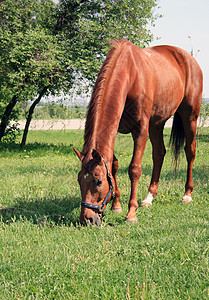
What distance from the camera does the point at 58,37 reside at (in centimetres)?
1233

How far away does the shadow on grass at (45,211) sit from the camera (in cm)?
419

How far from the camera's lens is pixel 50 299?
8.00 feet

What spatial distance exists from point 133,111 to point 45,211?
201cm

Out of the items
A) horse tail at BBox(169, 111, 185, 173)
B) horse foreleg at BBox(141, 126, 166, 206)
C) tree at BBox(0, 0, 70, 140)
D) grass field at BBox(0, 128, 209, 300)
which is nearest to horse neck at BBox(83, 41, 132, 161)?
grass field at BBox(0, 128, 209, 300)

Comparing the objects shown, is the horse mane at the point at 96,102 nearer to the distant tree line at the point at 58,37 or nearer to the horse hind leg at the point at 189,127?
the horse hind leg at the point at 189,127

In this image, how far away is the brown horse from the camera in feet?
12.0

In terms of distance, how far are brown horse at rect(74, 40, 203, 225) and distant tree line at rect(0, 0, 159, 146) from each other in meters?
5.77

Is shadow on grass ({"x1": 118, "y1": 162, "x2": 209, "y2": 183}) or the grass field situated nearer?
the grass field

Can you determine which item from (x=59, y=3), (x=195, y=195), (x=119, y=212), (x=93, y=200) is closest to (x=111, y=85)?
(x=93, y=200)

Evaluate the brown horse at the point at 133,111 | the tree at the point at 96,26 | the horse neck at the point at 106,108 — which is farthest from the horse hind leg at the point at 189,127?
the tree at the point at 96,26

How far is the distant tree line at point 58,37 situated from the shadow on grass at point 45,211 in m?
6.25

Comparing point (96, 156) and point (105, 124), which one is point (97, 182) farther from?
point (105, 124)

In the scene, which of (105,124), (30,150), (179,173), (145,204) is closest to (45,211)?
(145,204)

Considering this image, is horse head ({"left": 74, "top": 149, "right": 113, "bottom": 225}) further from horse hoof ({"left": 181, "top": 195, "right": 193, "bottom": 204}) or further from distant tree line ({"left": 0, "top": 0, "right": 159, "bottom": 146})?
distant tree line ({"left": 0, "top": 0, "right": 159, "bottom": 146})
